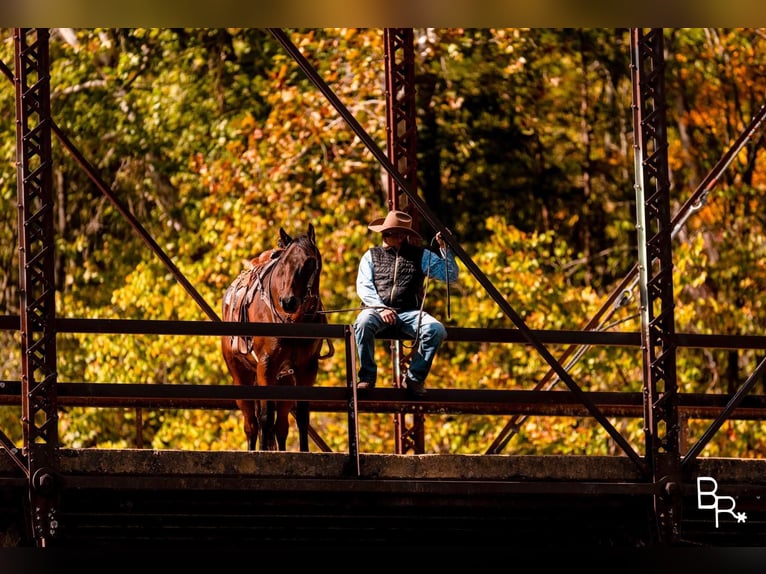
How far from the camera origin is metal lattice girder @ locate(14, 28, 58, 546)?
42.2 feet

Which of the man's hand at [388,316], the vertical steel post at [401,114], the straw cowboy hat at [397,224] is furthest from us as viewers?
the vertical steel post at [401,114]

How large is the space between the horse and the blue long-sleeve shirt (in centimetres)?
80

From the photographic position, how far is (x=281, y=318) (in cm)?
1550

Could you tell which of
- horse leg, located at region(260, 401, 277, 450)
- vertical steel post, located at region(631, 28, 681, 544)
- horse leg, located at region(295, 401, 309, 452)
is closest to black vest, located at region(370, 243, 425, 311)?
vertical steel post, located at region(631, 28, 681, 544)

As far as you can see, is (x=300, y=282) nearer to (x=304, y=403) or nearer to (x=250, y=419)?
(x=304, y=403)

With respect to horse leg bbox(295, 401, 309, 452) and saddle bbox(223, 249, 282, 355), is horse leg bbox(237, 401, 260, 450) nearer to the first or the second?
saddle bbox(223, 249, 282, 355)

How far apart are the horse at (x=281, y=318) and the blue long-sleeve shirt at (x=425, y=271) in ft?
2.62

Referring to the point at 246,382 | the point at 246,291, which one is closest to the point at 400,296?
the point at 246,291

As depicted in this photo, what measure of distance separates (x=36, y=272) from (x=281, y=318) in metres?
2.83

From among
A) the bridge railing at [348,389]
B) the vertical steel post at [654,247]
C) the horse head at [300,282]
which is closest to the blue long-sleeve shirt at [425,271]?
the bridge railing at [348,389]

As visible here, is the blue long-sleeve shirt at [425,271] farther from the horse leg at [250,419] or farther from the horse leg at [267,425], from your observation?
the horse leg at [250,419]

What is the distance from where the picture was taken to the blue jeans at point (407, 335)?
45.2ft

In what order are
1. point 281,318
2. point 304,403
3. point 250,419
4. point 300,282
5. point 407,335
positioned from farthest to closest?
point 250,419
point 304,403
point 281,318
point 300,282
point 407,335

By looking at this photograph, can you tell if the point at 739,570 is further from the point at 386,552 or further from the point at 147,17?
the point at 147,17
